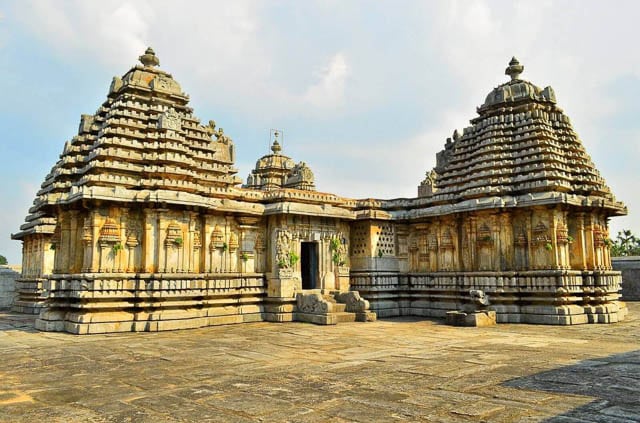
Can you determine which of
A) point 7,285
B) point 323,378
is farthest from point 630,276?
point 7,285

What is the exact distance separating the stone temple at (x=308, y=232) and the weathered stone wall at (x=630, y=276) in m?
12.4

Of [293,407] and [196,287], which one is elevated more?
[196,287]

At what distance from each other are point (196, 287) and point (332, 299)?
5.34 m

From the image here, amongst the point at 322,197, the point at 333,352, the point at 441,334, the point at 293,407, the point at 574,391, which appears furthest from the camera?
the point at 322,197

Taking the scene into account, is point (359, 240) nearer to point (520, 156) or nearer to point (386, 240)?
point (386, 240)

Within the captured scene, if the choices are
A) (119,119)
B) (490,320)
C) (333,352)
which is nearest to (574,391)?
(333,352)

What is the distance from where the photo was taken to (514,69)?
2192cm

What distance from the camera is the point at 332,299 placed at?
2002 centimetres

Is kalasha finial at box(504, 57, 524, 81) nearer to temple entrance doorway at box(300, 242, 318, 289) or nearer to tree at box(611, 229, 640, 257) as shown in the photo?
temple entrance doorway at box(300, 242, 318, 289)

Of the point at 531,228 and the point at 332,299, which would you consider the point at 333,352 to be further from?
the point at 531,228

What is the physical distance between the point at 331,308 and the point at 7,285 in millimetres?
25810

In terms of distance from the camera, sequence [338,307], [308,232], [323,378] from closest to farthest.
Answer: [323,378] → [338,307] → [308,232]

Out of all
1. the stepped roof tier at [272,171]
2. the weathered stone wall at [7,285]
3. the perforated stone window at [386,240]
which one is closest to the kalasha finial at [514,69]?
the perforated stone window at [386,240]

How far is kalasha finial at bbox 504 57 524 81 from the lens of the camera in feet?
71.8
